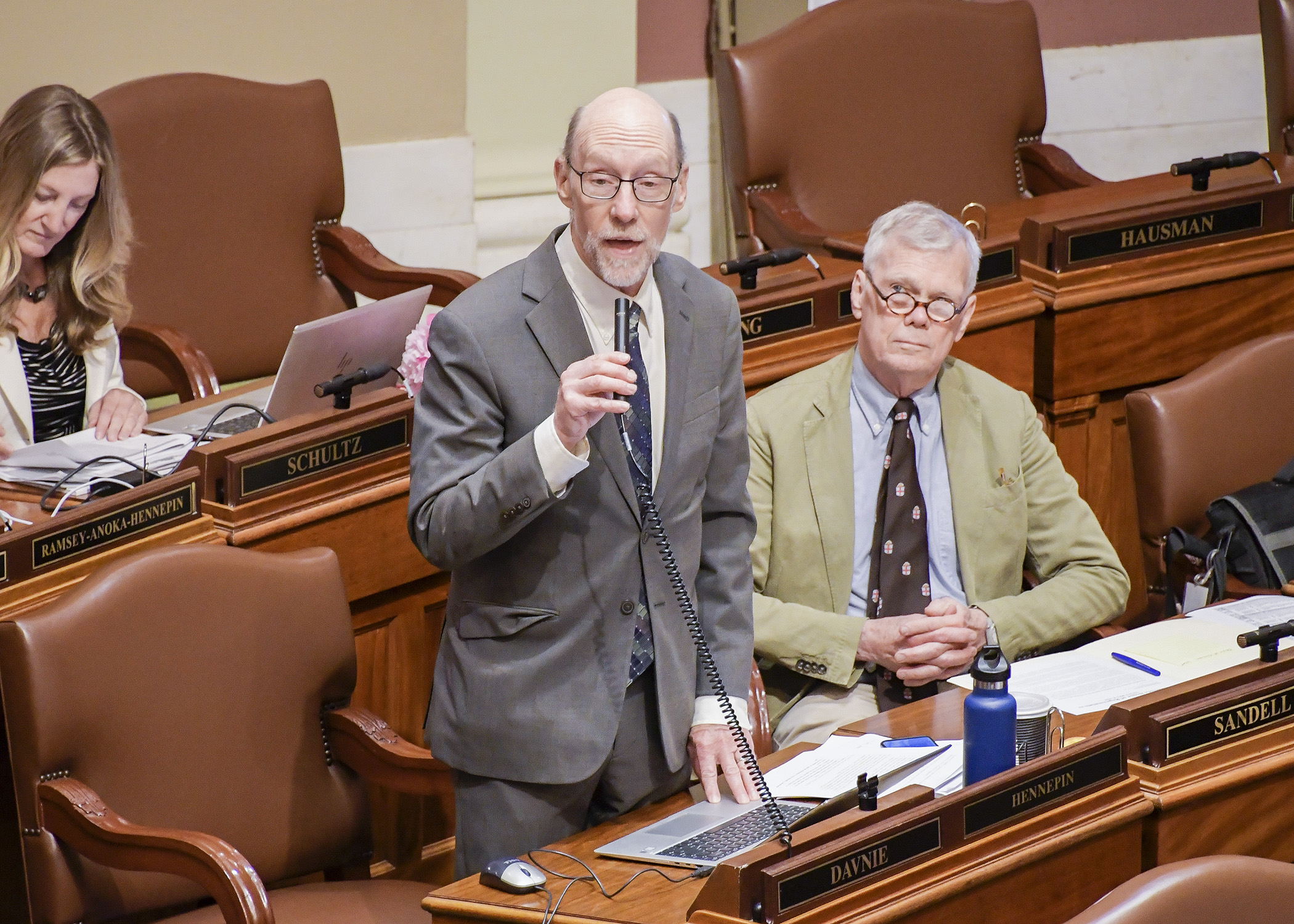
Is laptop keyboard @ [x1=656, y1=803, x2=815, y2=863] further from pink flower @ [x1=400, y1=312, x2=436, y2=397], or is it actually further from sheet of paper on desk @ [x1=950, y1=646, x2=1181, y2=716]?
pink flower @ [x1=400, y1=312, x2=436, y2=397]

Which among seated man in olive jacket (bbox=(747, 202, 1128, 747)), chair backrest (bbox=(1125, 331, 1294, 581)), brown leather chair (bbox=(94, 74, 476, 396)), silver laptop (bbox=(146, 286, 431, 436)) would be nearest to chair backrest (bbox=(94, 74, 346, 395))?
brown leather chair (bbox=(94, 74, 476, 396))

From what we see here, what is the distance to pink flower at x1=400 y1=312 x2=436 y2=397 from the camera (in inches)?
106

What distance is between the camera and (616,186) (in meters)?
1.81

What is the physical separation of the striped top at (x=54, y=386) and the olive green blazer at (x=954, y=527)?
1.16 m

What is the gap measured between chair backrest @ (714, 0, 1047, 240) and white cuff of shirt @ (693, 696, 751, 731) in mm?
2010

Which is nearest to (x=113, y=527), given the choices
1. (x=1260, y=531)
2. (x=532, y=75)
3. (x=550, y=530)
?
(x=550, y=530)

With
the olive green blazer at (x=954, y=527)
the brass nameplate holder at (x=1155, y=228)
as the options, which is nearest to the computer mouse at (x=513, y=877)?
the olive green blazer at (x=954, y=527)

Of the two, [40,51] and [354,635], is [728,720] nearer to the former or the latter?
[354,635]

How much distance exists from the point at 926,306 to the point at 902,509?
301 mm

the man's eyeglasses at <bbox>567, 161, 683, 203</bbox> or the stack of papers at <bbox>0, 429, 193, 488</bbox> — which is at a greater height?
the man's eyeglasses at <bbox>567, 161, 683, 203</bbox>

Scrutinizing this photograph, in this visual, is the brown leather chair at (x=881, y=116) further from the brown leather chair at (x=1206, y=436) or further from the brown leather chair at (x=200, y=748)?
the brown leather chair at (x=200, y=748)

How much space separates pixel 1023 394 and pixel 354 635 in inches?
42.4

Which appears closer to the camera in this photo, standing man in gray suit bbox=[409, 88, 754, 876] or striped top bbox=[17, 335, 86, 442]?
standing man in gray suit bbox=[409, 88, 754, 876]

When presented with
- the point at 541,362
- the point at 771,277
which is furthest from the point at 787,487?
the point at 541,362
